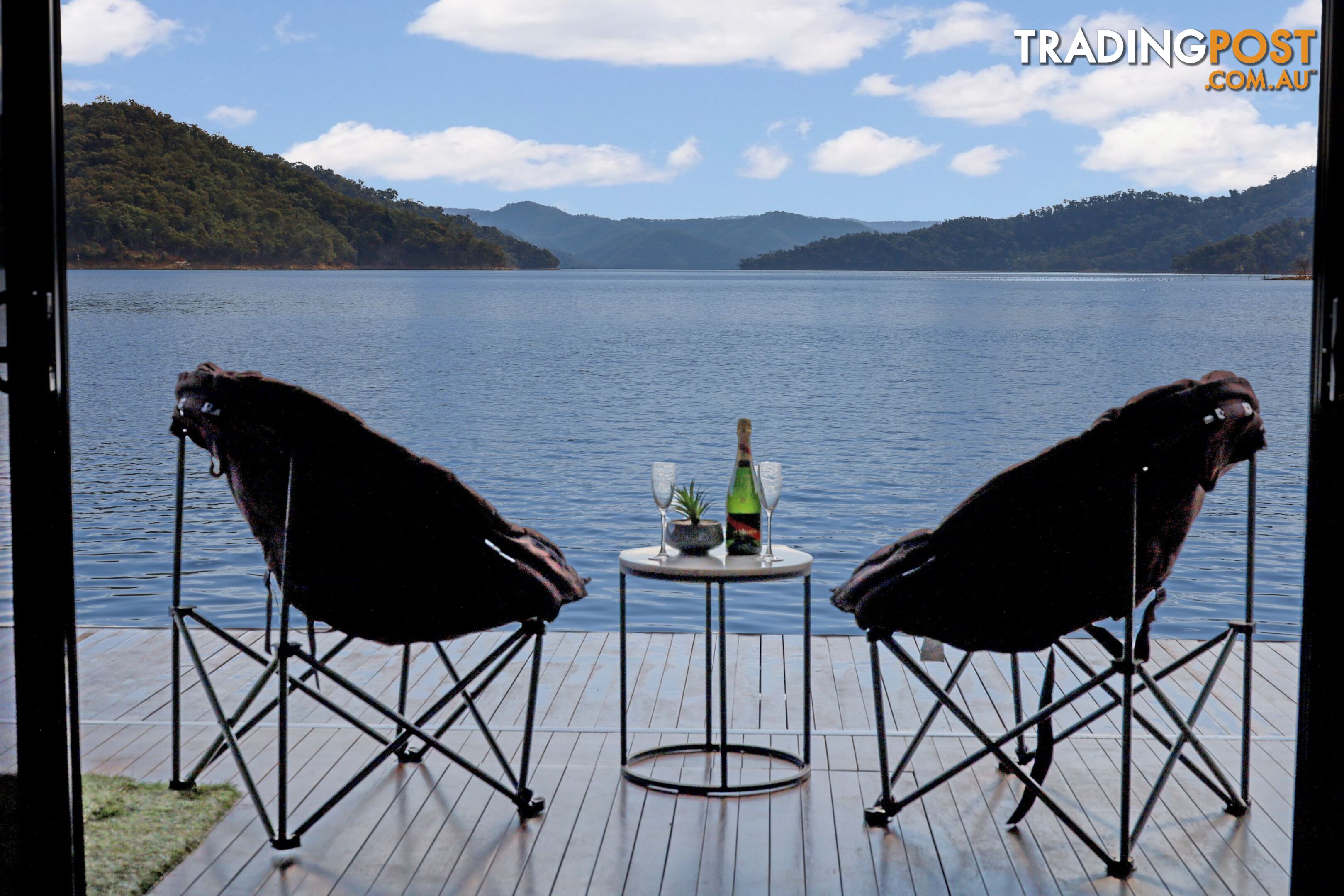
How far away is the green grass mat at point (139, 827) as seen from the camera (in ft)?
7.67

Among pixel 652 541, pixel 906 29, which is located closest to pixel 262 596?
pixel 652 541

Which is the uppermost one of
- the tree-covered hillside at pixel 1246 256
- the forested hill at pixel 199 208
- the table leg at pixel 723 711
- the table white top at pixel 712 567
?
the forested hill at pixel 199 208

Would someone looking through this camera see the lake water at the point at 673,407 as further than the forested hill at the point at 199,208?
No

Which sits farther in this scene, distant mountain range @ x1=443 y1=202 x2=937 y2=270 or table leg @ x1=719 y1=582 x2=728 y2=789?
distant mountain range @ x1=443 y1=202 x2=937 y2=270

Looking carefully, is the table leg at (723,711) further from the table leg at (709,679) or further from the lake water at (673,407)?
the lake water at (673,407)

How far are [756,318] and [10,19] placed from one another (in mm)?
42031

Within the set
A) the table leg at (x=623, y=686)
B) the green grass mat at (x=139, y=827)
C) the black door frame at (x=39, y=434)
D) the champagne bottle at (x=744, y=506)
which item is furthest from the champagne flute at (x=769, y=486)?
the black door frame at (x=39, y=434)

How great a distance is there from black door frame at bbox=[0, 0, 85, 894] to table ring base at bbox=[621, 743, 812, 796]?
49.2 inches

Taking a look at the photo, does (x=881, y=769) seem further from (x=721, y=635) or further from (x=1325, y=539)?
(x=1325, y=539)

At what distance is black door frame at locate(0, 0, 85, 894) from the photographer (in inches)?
70.0

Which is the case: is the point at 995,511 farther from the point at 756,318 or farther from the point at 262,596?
the point at 756,318

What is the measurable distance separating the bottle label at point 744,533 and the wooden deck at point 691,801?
48cm

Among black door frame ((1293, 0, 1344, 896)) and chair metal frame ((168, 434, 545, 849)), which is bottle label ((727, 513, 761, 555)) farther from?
black door frame ((1293, 0, 1344, 896))

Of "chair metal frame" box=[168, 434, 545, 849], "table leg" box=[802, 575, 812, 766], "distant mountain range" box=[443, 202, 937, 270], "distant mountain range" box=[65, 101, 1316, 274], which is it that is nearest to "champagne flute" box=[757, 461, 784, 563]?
"table leg" box=[802, 575, 812, 766]
